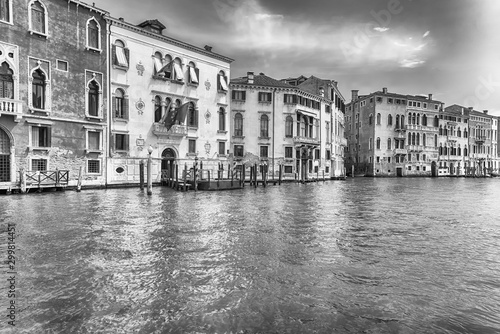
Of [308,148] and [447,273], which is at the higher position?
[308,148]

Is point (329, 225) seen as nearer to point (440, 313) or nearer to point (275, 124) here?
point (440, 313)

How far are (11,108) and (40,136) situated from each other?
7.77 ft

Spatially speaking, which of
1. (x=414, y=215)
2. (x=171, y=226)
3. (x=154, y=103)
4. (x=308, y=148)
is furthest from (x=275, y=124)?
(x=171, y=226)

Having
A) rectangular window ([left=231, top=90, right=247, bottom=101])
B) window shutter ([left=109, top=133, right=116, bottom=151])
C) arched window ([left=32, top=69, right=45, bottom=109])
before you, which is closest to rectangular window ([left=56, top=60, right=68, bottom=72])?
arched window ([left=32, top=69, right=45, bottom=109])

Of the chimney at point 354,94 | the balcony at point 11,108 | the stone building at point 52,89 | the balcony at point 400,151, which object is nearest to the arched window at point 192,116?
the stone building at point 52,89

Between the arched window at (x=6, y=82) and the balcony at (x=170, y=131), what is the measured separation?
936 cm

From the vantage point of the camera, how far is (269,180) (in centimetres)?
3403

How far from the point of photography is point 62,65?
2109 cm

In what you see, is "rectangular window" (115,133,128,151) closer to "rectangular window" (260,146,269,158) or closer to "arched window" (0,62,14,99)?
"arched window" (0,62,14,99)

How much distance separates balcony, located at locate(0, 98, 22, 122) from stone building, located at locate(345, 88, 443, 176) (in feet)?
162

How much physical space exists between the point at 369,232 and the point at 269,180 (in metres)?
24.9

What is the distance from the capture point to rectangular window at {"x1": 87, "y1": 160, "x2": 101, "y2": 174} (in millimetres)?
22234

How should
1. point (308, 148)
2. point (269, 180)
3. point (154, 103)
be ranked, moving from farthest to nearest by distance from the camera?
point (308, 148)
point (269, 180)
point (154, 103)

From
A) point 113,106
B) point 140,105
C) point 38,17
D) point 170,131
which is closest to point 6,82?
point 38,17
